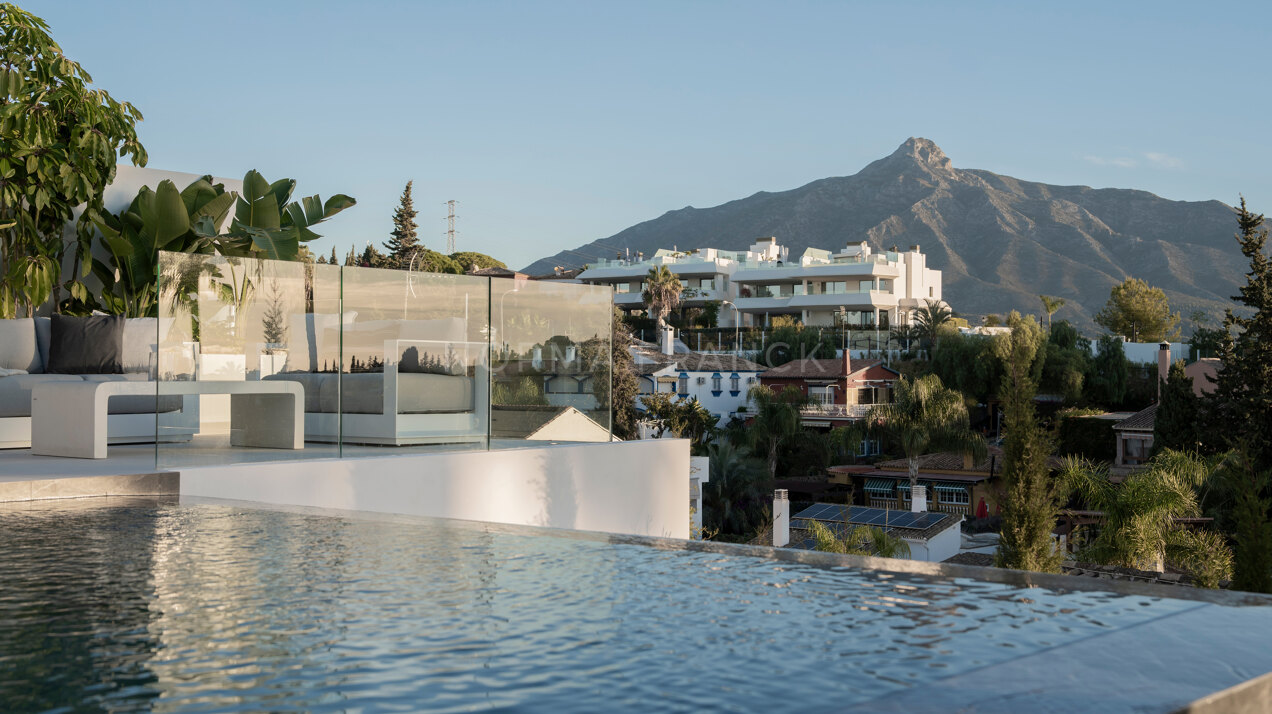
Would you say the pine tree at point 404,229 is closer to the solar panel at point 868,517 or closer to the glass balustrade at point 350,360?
the solar panel at point 868,517

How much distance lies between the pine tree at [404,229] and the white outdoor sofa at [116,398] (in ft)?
171

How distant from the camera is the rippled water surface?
6.09ft

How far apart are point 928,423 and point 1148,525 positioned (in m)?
28.4

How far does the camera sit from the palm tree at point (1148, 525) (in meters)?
17.1

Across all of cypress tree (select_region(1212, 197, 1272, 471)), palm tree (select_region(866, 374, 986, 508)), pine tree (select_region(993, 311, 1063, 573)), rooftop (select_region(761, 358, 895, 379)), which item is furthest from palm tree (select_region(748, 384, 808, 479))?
pine tree (select_region(993, 311, 1063, 573))

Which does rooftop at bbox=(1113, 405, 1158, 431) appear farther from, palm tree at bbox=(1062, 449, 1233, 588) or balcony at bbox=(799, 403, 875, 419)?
palm tree at bbox=(1062, 449, 1233, 588)

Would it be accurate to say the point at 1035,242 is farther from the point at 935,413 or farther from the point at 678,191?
the point at 935,413

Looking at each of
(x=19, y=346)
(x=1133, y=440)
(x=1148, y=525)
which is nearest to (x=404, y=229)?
(x=1133, y=440)

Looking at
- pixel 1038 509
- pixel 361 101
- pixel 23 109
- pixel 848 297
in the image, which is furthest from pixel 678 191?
pixel 23 109

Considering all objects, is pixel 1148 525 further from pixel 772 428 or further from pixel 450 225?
pixel 450 225

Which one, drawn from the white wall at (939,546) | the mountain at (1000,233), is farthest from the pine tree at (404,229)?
the mountain at (1000,233)

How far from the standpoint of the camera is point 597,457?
8484mm

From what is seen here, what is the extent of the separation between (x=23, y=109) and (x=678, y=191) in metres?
106

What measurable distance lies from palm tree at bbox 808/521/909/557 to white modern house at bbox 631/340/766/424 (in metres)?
25.8
